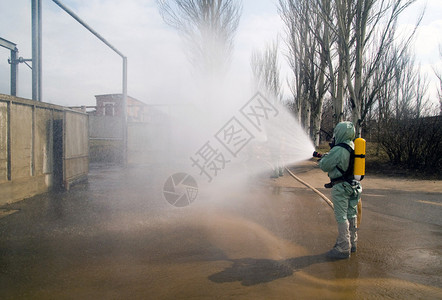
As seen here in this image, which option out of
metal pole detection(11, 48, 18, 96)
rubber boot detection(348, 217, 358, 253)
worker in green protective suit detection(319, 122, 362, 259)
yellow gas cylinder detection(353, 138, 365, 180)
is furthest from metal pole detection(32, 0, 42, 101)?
rubber boot detection(348, 217, 358, 253)

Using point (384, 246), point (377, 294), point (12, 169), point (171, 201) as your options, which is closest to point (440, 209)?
point (384, 246)

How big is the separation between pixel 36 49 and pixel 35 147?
272 cm

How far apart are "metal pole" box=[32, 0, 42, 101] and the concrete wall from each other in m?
0.68

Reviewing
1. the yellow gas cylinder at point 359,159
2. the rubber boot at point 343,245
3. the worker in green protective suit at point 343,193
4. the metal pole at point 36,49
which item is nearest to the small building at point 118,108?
the metal pole at point 36,49

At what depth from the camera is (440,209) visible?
6.58 meters

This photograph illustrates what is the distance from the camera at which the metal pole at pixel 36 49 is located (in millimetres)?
7441

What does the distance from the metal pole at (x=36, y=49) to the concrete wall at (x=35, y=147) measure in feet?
2.23

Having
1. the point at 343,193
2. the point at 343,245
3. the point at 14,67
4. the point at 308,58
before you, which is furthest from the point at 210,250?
the point at 308,58

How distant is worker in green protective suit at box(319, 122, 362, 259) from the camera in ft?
12.4

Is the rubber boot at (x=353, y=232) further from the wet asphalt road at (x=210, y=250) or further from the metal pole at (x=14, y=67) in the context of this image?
the metal pole at (x=14, y=67)

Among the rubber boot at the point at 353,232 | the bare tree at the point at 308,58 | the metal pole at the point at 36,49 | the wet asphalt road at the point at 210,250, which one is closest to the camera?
the wet asphalt road at the point at 210,250

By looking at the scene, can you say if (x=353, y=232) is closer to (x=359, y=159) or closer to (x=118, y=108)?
(x=359, y=159)

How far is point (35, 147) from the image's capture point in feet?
22.7

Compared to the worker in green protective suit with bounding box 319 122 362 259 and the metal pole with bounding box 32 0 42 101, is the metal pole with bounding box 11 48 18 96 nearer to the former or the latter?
the metal pole with bounding box 32 0 42 101
